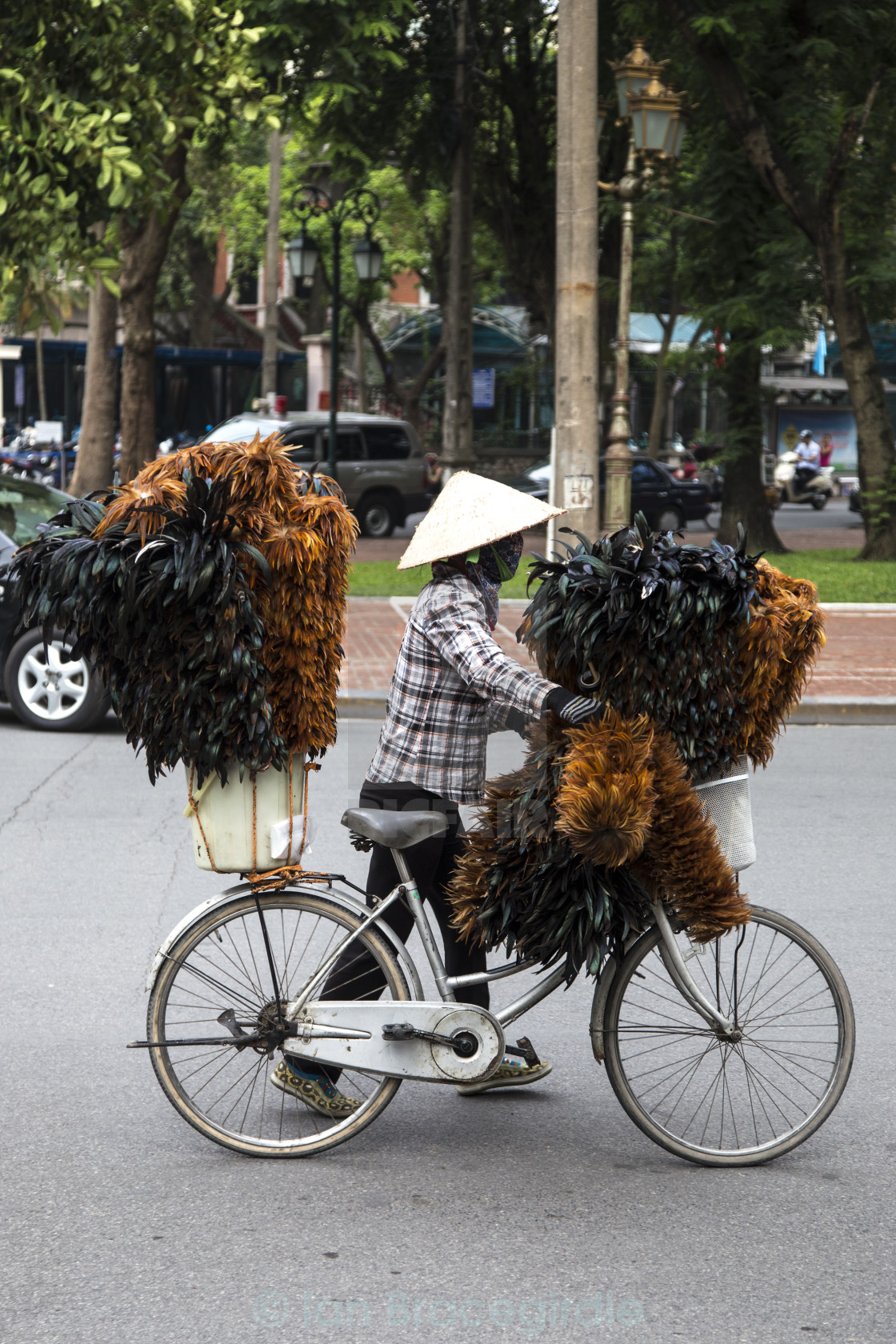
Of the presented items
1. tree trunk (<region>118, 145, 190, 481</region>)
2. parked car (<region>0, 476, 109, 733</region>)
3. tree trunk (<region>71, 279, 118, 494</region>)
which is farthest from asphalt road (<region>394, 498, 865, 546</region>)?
parked car (<region>0, 476, 109, 733</region>)

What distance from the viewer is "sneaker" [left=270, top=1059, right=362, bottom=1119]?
366 centimetres

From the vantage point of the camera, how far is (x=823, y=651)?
9.32m

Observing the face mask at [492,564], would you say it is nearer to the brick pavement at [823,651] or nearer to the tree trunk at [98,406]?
the brick pavement at [823,651]

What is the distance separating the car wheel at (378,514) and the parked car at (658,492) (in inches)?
96.5

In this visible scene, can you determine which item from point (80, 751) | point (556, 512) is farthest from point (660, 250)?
point (556, 512)

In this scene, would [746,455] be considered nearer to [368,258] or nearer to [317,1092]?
[368,258]

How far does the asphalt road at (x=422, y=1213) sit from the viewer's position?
2828 millimetres

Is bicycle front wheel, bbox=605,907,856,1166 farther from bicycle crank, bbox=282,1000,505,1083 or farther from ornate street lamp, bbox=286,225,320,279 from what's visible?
ornate street lamp, bbox=286,225,320,279

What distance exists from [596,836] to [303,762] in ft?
2.50

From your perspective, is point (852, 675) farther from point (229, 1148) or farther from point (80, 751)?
point (229, 1148)

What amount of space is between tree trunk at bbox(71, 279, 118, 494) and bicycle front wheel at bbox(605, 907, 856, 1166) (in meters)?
16.8

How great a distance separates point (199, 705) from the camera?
3.34 metres

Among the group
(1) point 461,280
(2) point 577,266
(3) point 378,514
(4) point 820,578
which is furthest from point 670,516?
(2) point 577,266

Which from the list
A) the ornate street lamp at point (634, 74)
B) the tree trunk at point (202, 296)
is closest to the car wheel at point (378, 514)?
the ornate street lamp at point (634, 74)
